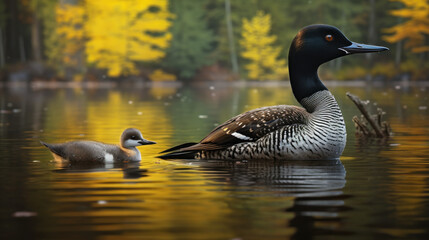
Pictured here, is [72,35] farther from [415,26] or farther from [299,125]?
[299,125]

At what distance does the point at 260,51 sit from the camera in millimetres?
65125

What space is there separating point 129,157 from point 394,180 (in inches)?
140

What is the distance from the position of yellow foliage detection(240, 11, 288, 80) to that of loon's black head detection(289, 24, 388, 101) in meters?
Answer: 52.9

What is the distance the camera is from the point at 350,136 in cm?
1468

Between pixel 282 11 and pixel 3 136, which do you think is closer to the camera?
pixel 3 136

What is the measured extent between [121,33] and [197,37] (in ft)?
34.3

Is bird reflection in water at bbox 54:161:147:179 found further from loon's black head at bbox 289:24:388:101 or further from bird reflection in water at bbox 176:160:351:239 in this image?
loon's black head at bbox 289:24:388:101

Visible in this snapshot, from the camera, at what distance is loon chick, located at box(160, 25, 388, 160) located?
10.2 meters

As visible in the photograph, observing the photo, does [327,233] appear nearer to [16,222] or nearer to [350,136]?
[16,222]

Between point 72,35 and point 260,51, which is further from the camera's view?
point 260,51

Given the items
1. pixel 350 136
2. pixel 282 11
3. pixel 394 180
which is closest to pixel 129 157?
pixel 394 180

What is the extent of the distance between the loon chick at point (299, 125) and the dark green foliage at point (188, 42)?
170 feet

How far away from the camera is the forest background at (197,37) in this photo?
5616 centimetres

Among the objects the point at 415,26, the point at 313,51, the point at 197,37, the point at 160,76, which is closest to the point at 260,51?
the point at 197,37
